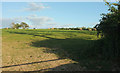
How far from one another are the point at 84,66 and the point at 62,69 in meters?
1.29

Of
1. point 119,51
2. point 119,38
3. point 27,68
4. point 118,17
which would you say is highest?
point 118,17

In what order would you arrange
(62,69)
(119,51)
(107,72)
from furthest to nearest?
1. (119,51)
2. (62,69)
3. (107,72)

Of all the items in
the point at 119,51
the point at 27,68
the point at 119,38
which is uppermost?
the point at 119,38

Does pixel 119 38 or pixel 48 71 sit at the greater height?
pixel 119 38

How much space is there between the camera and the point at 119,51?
682cm

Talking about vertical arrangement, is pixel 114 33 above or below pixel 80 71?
above

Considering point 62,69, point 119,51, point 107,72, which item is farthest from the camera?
point 119,51

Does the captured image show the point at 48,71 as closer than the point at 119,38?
Yes

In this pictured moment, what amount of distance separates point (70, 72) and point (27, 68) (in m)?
2.46

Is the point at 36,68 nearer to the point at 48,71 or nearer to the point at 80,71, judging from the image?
the point at 48,71

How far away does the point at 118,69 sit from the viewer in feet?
19.6

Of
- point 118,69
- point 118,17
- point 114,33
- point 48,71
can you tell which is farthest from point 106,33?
point 48,71

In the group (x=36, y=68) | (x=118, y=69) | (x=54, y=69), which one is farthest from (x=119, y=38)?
(x=36, y=68)

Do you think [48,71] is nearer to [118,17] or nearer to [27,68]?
[27,68]
